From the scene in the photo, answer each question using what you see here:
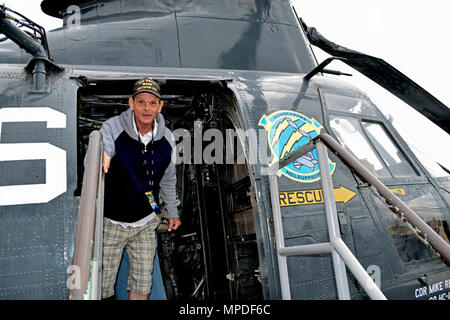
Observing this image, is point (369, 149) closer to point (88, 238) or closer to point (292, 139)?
point (292, 139)

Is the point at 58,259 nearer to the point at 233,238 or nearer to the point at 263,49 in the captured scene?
the point at 233,238

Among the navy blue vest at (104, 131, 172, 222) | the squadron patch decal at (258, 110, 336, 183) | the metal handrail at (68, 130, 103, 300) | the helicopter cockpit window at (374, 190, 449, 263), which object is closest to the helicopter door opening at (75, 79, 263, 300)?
the squadron patch decal at (258, 110, 336, 183)

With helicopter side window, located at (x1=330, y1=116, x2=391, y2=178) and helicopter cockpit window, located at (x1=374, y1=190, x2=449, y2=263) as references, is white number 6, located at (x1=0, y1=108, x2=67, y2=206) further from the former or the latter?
helicopter cockpit window, located at (x1=374, y1=190, x2=449, y2=263)

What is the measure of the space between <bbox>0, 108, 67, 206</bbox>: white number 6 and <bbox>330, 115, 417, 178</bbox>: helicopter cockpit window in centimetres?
288

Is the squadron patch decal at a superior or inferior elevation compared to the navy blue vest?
superior

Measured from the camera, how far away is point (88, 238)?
4.22 feet

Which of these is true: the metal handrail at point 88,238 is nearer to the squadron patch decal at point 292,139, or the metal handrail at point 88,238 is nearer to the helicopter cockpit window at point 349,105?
the squadron patch decal at point 292,139

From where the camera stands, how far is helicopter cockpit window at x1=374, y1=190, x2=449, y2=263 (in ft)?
10.8

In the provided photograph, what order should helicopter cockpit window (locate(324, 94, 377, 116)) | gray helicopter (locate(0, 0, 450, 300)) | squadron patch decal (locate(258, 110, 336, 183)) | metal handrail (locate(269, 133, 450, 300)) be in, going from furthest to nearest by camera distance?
helicopter cockpit window (locate(324, 94, 377, 116))
squadron patch decal (locate(258, 110, 336, 183))
gray helicopter (locate(0, 0, 450, 300))
metal handrail (locate(269, 133, 450, 300))

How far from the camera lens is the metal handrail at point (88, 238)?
1.17 metres
